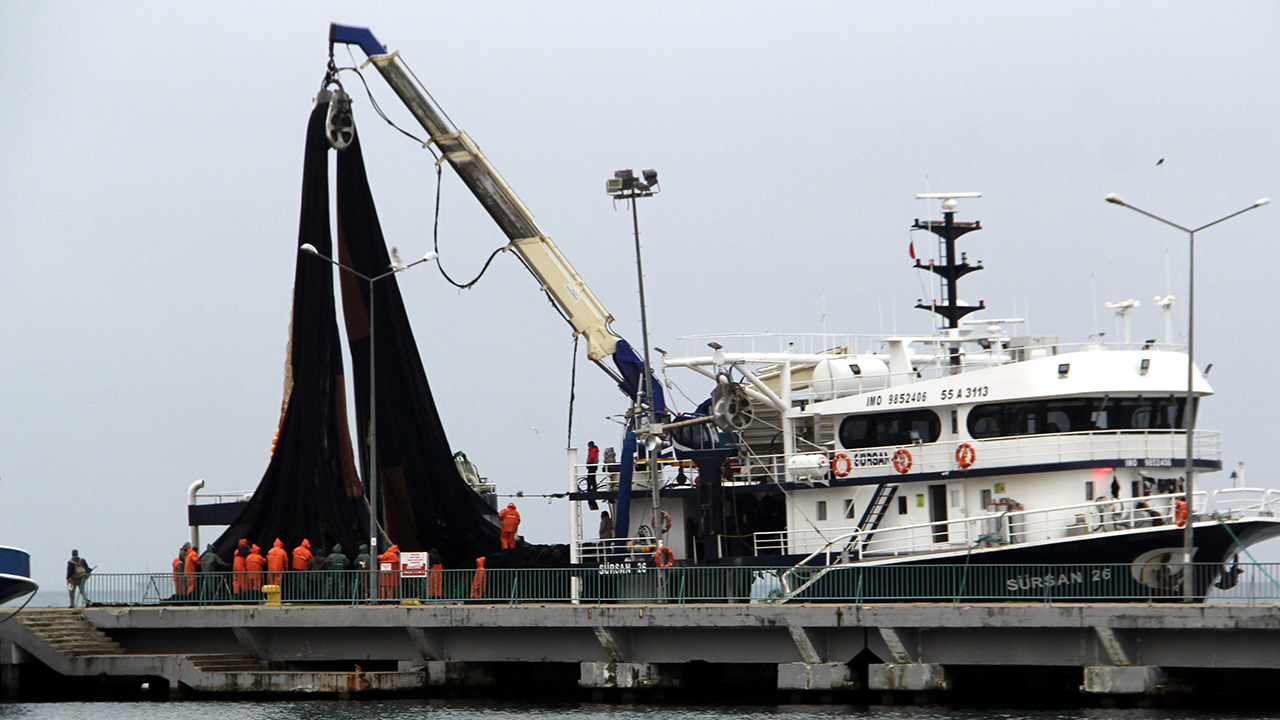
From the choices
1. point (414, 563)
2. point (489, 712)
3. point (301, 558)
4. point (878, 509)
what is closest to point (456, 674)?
point (489, 712)

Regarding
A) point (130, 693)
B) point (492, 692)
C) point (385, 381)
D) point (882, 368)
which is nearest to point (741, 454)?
point (882, 368)

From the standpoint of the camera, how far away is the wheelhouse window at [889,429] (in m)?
36.8

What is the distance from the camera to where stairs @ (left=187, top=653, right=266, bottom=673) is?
36.3 meters

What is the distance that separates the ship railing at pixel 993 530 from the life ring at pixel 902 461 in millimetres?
1220

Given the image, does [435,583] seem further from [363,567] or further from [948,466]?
[948,466]

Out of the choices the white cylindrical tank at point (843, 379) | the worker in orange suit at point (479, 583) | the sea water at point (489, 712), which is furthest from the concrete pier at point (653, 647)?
the white cylindrical tank at point (843, 379)

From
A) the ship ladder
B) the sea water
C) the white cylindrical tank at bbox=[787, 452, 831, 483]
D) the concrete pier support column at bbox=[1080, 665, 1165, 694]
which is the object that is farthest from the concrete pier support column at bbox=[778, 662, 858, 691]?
the white cylindrical tank at bbox=[787, 452, 831, 483]

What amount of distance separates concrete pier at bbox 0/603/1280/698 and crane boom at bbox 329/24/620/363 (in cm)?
940

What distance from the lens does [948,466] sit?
36.0m

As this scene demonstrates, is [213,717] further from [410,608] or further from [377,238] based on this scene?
[377,238]

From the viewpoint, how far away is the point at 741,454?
127 feet

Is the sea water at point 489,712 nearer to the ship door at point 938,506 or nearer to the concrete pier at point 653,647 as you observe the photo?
the concrete pier at point 653,647

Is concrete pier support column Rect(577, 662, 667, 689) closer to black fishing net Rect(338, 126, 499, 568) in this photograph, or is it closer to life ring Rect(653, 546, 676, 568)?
life ring Rect(653, 546, 676, 568)

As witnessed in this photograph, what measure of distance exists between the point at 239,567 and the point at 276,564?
129 cm
